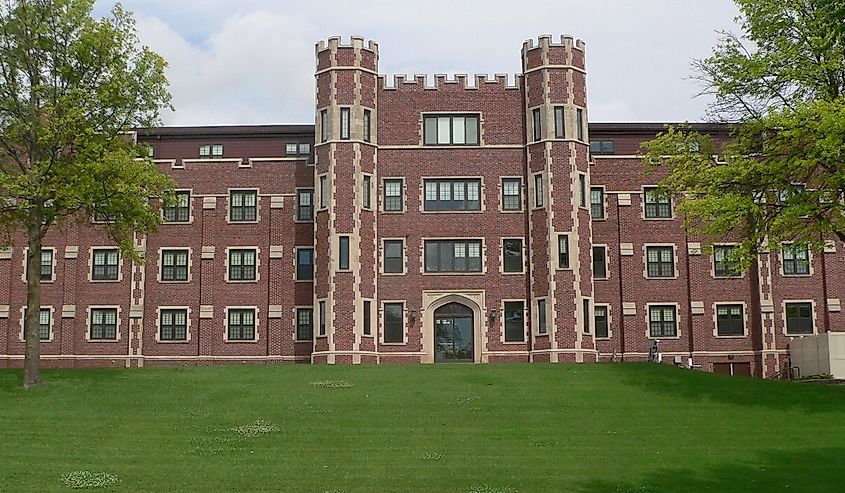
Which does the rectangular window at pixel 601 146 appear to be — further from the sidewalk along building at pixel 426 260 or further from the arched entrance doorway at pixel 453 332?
the arched entrance doorway at pixel 453 332

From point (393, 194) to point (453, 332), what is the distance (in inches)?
277

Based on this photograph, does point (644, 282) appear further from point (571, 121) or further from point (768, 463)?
point (768, 463)

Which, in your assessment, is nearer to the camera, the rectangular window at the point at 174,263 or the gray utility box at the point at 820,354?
the gray utility box at the point at 820,354

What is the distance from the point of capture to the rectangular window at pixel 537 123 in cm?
4806

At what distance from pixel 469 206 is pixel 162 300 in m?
15.5

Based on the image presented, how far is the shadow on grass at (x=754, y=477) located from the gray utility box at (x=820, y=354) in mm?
21380

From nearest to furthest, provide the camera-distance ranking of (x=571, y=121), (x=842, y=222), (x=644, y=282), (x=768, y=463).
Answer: (x=768, y=463) < (x=842, y=222) < (x=571, y=121) < (x=644, y=282)

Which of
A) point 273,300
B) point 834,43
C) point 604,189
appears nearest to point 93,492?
point 834,43

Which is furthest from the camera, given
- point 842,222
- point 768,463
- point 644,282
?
point 644,282

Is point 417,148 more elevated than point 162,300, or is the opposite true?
point 417,148

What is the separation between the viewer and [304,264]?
1976 inches

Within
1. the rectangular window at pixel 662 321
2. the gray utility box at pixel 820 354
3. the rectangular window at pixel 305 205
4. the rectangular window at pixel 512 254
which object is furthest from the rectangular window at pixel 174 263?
the gray utility box at pixel 820 354

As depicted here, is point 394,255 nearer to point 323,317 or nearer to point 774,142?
point 323,317

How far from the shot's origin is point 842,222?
31297 mm
